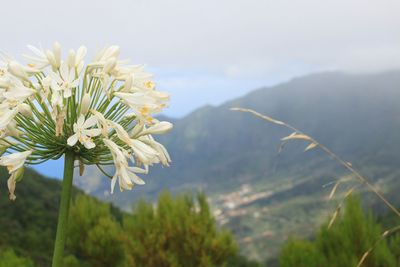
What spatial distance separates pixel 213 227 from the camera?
1603 centimetres

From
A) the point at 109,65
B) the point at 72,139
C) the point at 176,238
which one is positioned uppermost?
the point at 109,65

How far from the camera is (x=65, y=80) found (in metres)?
3.48

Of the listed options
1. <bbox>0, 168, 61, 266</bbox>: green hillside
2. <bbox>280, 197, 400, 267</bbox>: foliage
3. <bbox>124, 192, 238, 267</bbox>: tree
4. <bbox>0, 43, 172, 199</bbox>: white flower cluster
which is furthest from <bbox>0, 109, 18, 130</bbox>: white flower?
<bbox>0, 168, 61, 266</bbox>: green hillside

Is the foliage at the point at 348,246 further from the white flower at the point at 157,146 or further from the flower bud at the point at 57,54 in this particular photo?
the flower bud at the point at 57,54

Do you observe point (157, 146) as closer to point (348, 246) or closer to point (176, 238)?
point (348, 246)

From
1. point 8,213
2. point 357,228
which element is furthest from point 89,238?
point 8,213

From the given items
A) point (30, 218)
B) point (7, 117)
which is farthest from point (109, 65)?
point (30, 218)

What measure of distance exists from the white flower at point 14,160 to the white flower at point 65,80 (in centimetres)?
51

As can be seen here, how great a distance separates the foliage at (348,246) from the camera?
9.91 metres

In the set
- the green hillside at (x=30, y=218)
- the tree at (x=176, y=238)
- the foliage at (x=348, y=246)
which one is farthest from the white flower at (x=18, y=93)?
the green hillside at (x=30, y=218)

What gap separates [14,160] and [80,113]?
0.54m

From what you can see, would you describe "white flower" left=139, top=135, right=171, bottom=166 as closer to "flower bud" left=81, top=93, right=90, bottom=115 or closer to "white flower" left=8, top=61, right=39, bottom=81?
"flower bud" left=81, top=93, right=90, bottom=115

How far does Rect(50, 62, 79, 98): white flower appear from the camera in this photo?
3357 mm

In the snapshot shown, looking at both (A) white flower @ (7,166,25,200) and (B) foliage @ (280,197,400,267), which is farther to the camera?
(B) foliage @ (280,197,400,267)
